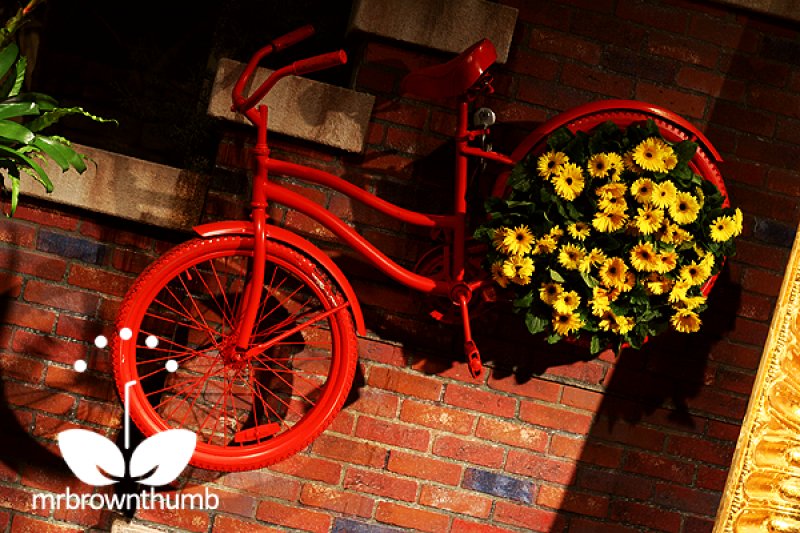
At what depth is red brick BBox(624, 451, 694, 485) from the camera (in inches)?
97.8

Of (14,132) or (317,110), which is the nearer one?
(14,132)

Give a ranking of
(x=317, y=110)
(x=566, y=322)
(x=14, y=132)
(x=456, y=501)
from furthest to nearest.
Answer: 1. (x=456, y=501)
2. (x=317, y=110)
3. (x=566, y=322)
4. (x=14, y=132)

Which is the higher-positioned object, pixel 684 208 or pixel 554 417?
pixel 684 208

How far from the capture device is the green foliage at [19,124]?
6.47ft

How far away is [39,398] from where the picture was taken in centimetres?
241

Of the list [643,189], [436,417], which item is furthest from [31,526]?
[643,189]

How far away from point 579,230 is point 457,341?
1.99 feet

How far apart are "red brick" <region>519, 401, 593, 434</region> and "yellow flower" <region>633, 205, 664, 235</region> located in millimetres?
735

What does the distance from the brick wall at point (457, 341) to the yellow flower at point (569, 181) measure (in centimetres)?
42

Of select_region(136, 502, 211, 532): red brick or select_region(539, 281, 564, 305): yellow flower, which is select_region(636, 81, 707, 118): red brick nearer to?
select_region(539, 281, 564, 305): yellow flower

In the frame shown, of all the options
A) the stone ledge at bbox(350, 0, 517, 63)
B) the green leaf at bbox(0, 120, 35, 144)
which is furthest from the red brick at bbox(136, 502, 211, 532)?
the stone ledge at bbox(350, 0, 517, 63)

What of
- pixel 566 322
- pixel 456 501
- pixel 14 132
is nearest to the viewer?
pixel 14 132

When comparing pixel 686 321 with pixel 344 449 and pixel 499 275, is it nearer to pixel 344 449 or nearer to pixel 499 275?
pixel 499 275

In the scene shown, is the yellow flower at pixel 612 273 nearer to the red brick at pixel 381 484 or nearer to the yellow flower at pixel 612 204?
the yellow flower at pixel 612 204
